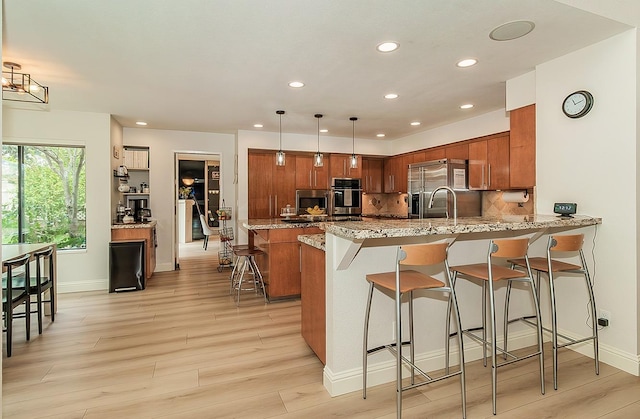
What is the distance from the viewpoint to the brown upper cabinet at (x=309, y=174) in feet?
20.5

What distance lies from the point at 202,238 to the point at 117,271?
20.5ft

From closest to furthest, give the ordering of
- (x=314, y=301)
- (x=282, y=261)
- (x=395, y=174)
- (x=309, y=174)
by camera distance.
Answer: (x=314, y=301)
(x=282, y=261)
(x=309, y=174)
(x=395, y=174)

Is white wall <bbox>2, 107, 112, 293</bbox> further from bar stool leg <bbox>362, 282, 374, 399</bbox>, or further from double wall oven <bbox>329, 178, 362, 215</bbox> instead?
bar stool leg <bbox>362, 282, 374, 399</bbox>

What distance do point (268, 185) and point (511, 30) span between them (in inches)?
172

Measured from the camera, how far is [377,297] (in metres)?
2.43

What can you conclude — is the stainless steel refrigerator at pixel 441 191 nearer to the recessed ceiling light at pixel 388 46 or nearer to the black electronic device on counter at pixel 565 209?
the black electronic device on counter at pixel 565 209

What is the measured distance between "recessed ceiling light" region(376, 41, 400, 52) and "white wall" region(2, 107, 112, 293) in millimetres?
4051

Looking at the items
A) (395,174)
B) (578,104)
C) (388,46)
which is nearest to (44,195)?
(388,46)

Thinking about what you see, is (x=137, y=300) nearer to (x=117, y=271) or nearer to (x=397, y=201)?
(x=117, y=271)

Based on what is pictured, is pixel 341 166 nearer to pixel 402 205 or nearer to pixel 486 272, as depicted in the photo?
pixel 402 205

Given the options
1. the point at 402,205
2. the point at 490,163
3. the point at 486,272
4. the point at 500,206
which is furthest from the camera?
the point at 402,205

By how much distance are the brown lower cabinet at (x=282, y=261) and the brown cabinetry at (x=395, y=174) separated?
2.70 m

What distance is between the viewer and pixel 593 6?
2.26 m

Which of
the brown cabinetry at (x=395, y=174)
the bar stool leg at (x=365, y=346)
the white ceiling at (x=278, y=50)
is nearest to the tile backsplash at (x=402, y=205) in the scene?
the brown cabinetry at (x=395, y=174)
